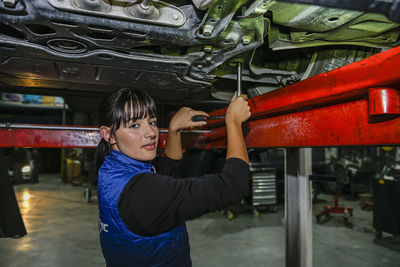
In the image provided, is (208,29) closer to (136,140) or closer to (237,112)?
(237,112)

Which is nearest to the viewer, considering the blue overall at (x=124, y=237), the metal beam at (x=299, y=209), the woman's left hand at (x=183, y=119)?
the blue overall at (x=124, y=237)

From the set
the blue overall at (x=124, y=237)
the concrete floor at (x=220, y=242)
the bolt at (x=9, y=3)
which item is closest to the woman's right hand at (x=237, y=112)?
the blue overall at (x=124, y=237)

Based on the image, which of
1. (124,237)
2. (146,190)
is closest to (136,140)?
(146,190)

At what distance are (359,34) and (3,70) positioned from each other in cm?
185

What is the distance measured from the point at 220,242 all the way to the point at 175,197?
301 cm

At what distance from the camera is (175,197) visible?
36.6 inches

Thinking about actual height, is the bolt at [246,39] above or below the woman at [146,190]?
above

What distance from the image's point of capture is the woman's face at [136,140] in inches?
44.1

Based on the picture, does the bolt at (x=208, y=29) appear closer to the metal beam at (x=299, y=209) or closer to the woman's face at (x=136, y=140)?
the woman's face at (x=136, y=140)

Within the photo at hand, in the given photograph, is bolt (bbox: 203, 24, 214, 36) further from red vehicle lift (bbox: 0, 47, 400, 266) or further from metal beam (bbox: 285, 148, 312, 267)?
metal beam (bbox: 285, 148, 312, 267)

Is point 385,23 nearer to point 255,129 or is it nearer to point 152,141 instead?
point 255,129

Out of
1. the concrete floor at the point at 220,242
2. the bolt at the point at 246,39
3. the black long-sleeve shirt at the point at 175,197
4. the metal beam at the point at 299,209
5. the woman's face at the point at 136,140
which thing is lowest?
the concrete floor at the point at 220,242

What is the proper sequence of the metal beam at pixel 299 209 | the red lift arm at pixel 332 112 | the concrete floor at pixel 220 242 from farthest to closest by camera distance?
the concrete floor at pixel 220 242, the metal beam at pixel 299 209, the red lift arm at pixel 332 112

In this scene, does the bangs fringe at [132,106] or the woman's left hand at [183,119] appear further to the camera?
the woman's left hand at [183,119]
